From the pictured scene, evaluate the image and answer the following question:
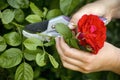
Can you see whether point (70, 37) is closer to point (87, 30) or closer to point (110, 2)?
point (87, 30)

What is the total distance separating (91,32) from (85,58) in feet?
0.38

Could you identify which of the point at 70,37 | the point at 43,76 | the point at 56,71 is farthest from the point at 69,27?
the point at 43,76

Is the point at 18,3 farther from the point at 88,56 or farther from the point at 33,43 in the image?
the point at 88,56

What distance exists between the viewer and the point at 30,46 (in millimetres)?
941

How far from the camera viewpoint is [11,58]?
98 cm

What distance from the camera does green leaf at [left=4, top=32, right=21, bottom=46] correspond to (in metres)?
0.99

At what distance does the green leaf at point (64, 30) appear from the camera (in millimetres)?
869

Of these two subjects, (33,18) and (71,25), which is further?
(33,18)

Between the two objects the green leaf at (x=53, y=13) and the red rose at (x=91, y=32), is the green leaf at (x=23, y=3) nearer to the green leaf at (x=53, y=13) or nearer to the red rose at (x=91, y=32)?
the green leaf at (x=53, y=13)

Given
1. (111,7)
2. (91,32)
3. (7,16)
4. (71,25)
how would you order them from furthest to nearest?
(111,7) < (7,16) < (71,25) < (91,32)

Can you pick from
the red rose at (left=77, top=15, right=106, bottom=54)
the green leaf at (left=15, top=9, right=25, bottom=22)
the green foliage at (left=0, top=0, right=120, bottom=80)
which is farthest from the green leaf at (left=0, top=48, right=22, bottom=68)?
the red rose at (left=77, top=15, right=106, bottom=54)

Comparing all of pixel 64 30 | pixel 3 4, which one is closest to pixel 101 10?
pixel 64 30

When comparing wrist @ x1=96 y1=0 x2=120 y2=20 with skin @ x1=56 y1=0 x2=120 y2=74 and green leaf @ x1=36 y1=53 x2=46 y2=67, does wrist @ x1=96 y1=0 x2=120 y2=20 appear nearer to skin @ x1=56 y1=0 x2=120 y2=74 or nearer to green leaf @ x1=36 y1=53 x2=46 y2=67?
skin @ x1=56 y1=0 x2=120 y2=74

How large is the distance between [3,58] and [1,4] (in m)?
0.18
